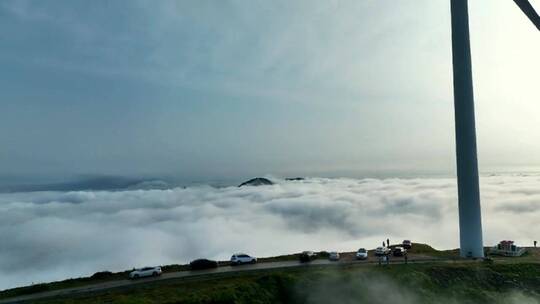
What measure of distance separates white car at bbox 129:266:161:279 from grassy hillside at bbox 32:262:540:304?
6.24m

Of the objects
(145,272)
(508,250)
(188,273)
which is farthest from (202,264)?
(508,250)

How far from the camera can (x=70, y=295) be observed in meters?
47.9

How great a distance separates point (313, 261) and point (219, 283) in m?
21.5

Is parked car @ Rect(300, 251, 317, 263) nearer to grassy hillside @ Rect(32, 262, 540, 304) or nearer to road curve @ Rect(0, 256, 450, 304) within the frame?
road curve @ Rect(0, 256, 450, 304)

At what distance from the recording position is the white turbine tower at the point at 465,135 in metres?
64.9

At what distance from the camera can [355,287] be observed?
5491 centimetres

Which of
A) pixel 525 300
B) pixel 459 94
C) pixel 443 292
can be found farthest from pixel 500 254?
pixel 459 94

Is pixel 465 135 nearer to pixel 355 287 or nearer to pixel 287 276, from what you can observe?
pixel 355 287

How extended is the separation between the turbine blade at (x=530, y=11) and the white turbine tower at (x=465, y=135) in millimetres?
13024

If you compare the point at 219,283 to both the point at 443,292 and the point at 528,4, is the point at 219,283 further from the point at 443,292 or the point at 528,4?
the point at 528,4

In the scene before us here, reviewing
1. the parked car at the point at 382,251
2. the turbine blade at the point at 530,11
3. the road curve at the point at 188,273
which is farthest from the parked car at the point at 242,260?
the turbine blade at the point at 530,11

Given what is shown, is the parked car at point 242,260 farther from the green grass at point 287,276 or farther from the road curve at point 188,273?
the green grass at point 287,276

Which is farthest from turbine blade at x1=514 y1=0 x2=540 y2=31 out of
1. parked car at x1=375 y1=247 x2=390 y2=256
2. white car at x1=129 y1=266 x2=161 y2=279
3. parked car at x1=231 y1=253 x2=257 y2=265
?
white car at x1=129 y1=266 x2=161 y2=279

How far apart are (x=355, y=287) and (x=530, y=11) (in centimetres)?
4623
